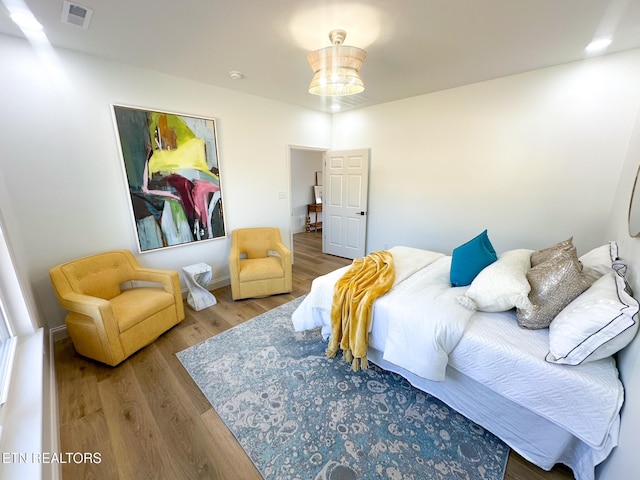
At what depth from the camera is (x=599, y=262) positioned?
1.64m

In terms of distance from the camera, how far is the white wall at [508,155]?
7.91 ft

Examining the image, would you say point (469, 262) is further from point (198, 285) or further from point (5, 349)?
point (5, 349)

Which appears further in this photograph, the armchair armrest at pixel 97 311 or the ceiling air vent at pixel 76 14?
the armchair armrest at pixel 97 311

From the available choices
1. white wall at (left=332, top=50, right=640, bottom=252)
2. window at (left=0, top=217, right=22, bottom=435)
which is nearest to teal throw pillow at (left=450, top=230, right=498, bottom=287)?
white wall at (left=332, top=50, right=640, bottom=252)

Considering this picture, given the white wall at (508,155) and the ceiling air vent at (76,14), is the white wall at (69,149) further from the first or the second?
the white wall at (508,155)

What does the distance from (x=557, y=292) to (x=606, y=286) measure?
0.64 ft

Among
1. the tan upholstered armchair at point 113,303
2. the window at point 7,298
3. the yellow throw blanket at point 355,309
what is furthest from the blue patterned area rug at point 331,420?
the window at point 7,298

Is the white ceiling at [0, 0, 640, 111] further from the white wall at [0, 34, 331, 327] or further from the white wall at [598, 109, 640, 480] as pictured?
the white wall at [598, 109, 640, 480]

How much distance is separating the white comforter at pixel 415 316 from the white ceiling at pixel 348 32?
191 centimetres

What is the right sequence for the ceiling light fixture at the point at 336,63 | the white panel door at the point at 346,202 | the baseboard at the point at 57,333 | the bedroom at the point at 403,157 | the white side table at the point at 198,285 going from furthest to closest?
the white panel door at the point at 346,202
the white side table at the point at 198,285
the baseboard at the point at 57,333
the bedroom at the point at 403,157
the ceiling light fixture at the point at 336,63

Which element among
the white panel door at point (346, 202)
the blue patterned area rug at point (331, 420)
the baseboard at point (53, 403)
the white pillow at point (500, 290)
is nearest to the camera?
the baseboard at point (53, 403)

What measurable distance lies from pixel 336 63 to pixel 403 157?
7.48 feet

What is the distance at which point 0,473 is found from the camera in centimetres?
97

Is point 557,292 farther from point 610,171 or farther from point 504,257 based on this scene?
point 610,171
